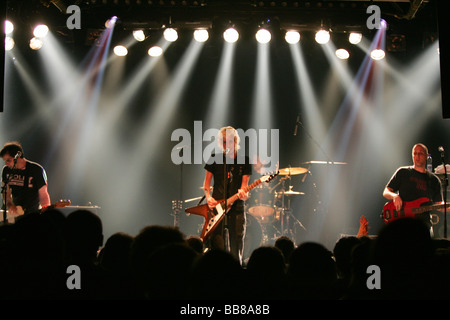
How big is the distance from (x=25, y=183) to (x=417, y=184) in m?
5.63

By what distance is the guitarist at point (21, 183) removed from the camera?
5852mm

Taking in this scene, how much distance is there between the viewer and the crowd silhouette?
190 cm

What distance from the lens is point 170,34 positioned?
692 centimetres

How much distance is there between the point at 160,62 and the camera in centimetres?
968

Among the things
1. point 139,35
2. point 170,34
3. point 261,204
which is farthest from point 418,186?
point 139,35

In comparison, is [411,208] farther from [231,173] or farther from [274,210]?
[274,210]

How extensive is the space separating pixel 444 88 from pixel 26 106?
8549 mm

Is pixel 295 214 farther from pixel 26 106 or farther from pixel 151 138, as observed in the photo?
pixel 26 106

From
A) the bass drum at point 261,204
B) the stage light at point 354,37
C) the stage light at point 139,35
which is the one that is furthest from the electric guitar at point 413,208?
the stage light at point 139,35

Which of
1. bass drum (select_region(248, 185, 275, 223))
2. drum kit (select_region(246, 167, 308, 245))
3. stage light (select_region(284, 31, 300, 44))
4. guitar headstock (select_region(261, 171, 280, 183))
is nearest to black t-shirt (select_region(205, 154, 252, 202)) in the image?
guitar headstock (select_region(261, 171, 280, 183))

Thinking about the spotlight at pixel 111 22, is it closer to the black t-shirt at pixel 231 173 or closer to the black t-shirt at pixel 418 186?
the black t-shirt at pixel 231 173

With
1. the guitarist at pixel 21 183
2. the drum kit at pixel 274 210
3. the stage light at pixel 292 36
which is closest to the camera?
the guitarist at pixel 21 183

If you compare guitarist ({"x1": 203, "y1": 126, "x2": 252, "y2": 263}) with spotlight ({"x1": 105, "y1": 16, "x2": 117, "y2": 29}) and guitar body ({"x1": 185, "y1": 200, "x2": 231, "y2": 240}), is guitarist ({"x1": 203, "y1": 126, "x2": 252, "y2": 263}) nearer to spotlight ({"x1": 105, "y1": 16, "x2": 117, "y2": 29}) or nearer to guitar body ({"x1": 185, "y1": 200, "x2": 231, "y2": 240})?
guitar body ({"x1": 185, "y1": 200, "x2": 231, "y2": 240})

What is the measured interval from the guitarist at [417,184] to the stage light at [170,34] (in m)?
4.17
